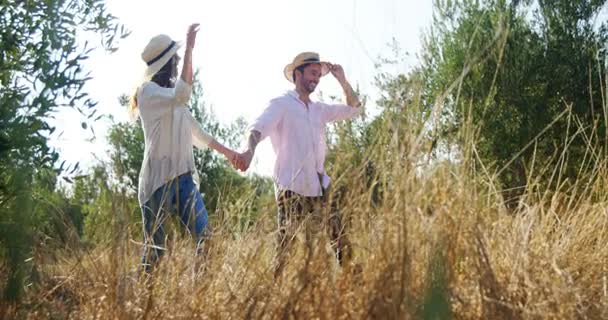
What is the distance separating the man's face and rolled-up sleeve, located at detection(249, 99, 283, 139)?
32 centimetres

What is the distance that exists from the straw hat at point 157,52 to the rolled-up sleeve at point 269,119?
0.65 meters

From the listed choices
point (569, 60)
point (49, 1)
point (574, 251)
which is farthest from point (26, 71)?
point (569, 60)

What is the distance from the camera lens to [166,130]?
501cm

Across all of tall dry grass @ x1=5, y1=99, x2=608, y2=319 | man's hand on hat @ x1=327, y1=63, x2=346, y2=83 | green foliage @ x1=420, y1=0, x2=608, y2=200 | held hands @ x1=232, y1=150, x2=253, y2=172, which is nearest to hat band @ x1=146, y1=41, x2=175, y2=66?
held hands @ x1=232, y1=150, x2=253, y2=172

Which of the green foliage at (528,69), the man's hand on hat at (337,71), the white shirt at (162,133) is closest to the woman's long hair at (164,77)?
the white shirt at (162,133)

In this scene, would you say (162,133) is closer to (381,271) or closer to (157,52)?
(157,52)

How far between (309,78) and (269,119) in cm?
48

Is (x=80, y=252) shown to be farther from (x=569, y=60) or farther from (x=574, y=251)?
(x=569, y=60)

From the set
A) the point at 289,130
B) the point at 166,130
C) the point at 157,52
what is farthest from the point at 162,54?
the point at 289,130

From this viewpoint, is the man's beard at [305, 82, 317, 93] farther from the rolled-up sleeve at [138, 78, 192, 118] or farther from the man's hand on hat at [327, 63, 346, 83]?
the rolled-up sleeve at [138, 78, 192, 118]

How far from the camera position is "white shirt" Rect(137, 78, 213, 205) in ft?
16.0

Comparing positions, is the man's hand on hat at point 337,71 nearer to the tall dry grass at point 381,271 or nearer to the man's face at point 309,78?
the man's face at point 309,78

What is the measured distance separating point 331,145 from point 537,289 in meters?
0.91

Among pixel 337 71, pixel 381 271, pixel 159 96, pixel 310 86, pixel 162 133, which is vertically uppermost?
pixel 337 71
